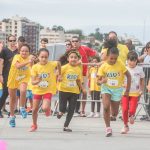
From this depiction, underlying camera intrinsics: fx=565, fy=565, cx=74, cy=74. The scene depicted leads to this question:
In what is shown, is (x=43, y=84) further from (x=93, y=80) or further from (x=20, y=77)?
(x=93, y=80)

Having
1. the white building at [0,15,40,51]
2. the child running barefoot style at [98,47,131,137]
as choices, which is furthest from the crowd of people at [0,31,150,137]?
the white building at [0,15,40,51]

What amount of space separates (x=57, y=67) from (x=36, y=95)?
673 mm

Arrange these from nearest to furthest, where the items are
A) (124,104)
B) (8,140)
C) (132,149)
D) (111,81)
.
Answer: (132,149), (8,140), (111,81), (124,104)

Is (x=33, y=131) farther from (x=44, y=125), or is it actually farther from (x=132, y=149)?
(x=132, y=149)

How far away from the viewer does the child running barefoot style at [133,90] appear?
10.8m

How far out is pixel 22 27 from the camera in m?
168

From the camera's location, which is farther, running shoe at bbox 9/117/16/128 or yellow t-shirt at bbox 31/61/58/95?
running shoe at bbox 9/117/16/128

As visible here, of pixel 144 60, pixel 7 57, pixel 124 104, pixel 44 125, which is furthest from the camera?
pixel 144 60

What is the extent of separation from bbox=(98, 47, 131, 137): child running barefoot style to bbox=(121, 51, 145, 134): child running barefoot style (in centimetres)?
63

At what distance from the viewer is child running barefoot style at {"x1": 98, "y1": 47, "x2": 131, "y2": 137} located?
1002 centimetres

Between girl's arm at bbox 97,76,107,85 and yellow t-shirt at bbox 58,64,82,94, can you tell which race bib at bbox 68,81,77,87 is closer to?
yellow t-shirt at bbox 58,64,82,94

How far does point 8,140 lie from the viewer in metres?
9.22

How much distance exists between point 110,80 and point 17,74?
2200 mm

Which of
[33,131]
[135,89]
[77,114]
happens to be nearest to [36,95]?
[33,131]
